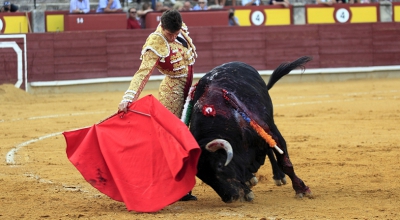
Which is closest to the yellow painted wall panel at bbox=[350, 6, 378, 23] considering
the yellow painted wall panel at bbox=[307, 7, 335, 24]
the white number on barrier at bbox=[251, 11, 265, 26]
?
the yellow painted wall panel at bbox=[307, 7, 335, 24]

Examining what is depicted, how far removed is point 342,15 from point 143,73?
9845mm

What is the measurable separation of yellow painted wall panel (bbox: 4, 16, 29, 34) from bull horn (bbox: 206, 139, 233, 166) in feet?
27.6

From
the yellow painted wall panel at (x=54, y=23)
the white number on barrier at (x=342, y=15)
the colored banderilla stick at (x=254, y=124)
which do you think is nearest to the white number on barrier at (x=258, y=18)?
the white number on barrier at (x=342, y=15)

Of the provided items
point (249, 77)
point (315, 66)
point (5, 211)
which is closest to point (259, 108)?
point (249, 77)

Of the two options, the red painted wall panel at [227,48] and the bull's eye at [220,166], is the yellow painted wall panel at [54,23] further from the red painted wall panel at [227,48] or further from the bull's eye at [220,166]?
the bull's eye at [220,166]

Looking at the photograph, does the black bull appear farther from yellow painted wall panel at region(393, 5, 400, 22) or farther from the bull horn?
yellow painted wall panel at region(393, 5, 400, 22)

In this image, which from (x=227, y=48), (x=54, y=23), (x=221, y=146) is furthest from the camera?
(x=227, y=48)

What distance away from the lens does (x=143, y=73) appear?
4.08m

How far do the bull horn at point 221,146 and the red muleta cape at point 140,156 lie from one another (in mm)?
93

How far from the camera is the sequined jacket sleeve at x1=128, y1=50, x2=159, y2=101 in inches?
159

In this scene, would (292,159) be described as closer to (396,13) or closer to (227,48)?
(227,48)

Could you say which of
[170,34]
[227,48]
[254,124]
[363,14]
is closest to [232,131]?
[254,124]

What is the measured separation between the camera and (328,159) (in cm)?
560

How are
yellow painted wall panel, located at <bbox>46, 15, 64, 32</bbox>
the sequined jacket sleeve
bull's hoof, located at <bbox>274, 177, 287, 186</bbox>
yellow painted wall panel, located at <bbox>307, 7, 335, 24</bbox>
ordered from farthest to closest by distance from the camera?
yellow painted wall panel, located at <bbox>307, 7, 335, 24</bbox>, yellow painted wall panel, located at <bbox>46, 15, 64, 32</bbox>, bull's hoof, located at <bbox>274, 177, 287, 186</bbox>, the sequined jacket sleeve
